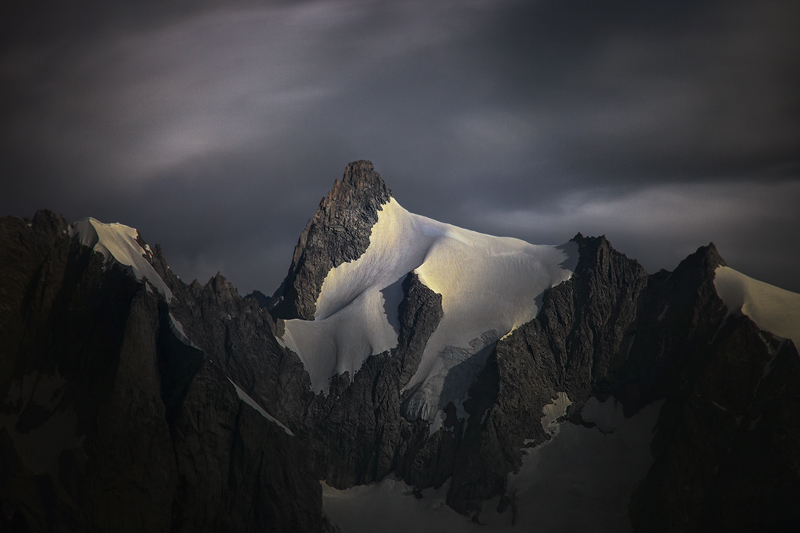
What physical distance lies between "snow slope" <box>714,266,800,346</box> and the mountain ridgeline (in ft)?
6.31

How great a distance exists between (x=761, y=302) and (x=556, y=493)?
54.6 m

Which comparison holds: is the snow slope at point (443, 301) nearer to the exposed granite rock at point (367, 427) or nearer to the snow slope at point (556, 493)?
the exposed granite rock at point (367, 427)

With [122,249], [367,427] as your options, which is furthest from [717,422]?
[122,249]

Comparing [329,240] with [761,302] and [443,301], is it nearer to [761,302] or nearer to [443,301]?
[443,301]

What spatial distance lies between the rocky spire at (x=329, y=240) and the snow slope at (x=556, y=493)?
51051 millimetres

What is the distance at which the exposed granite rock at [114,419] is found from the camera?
109m

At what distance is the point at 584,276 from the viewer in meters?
166

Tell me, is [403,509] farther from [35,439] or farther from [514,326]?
[35,439]

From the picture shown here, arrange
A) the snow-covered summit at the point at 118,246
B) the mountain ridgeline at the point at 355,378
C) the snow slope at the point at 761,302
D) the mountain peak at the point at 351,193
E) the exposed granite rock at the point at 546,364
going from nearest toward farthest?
1. the mountain ridgeline at the point at 355,378
2. the snow-covered summit at the point at 118,246
3. the snow slope at the point at 761,302
4. the exposed granite rock at the point at 546,364
5. the mountain peak at the point at 351,193

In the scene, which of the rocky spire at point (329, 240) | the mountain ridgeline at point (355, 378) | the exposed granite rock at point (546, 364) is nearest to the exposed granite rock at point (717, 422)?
the mountain ridgeline at point (355, 378)

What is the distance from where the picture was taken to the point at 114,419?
11200 cm

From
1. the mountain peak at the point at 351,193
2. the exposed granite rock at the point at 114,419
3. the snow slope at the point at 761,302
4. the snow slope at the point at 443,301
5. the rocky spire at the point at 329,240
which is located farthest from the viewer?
the mountain peak at the point at 351,193

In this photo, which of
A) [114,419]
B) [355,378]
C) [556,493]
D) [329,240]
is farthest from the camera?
[329,240]

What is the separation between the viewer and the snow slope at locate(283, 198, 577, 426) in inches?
6334
